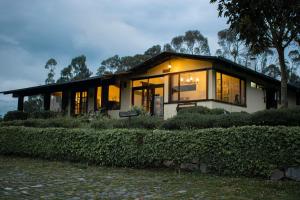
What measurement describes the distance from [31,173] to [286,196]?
245 inches

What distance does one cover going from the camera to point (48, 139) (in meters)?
13.6

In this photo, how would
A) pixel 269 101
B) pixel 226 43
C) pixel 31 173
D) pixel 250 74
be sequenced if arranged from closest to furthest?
1. pixel 31 173
2. pixel 250 74
3. pixel 269 101
4. pixel 226 43

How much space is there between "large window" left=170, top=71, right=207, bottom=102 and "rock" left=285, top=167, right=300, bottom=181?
34.9 feet

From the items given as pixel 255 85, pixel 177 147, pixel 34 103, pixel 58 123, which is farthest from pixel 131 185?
pixel 34 103

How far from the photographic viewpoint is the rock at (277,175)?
8.50 metres

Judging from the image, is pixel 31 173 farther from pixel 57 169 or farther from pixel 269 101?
pixel 269 101

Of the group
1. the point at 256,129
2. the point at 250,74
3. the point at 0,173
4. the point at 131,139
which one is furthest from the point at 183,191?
the point at 250,74

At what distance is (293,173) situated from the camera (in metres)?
8.35

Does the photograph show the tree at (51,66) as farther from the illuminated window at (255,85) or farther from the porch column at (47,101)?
the illuminated window at (255,85)

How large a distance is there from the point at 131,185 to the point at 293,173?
11.9 ft

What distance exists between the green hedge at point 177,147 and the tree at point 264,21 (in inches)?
170

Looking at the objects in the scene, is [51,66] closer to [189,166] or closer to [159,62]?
[159,62]

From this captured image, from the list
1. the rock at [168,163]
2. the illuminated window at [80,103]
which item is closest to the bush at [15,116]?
the illuminated window at [80,103]

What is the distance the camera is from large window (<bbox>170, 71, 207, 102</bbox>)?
755 inches
